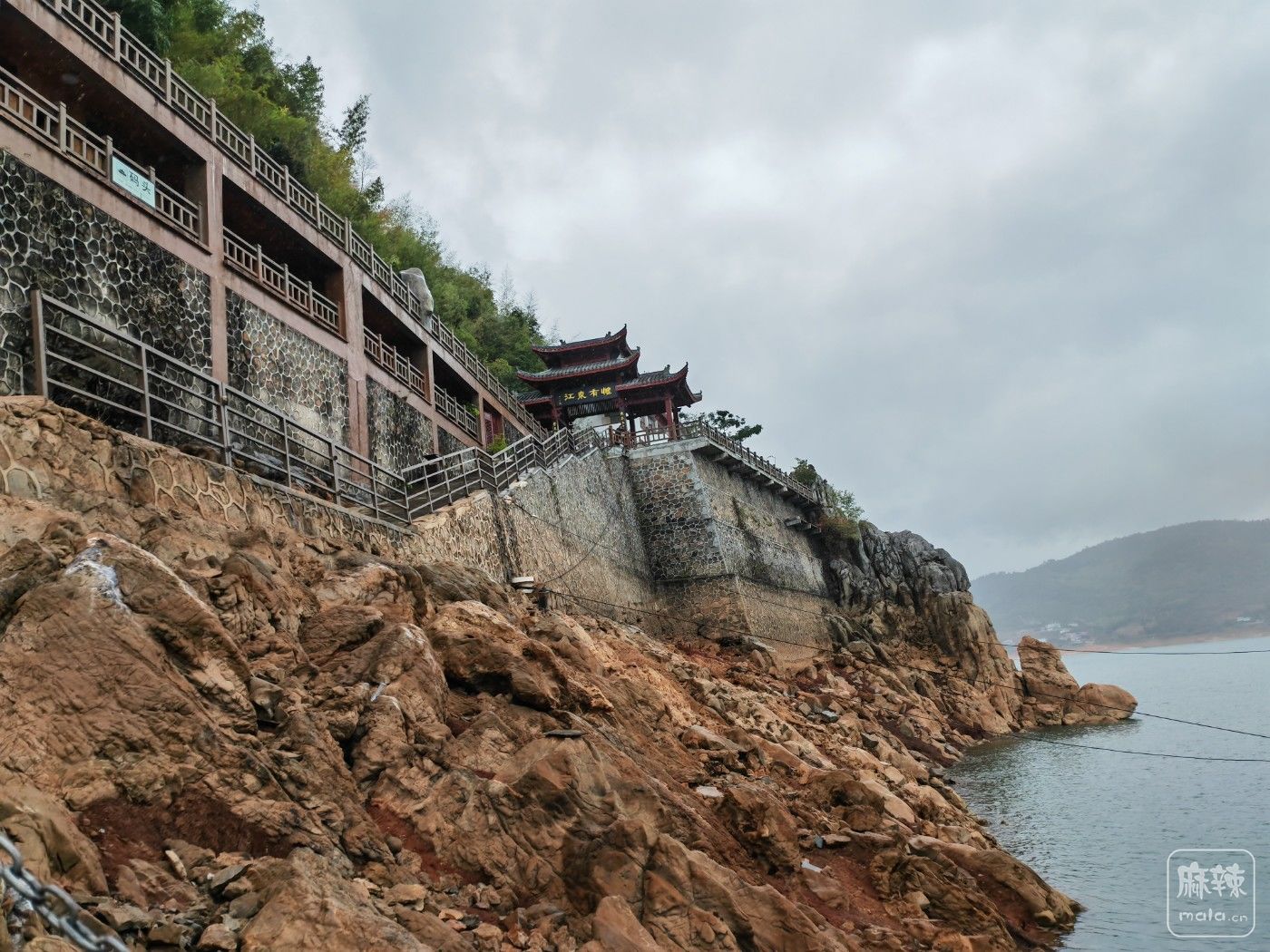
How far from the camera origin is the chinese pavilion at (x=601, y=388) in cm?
3769

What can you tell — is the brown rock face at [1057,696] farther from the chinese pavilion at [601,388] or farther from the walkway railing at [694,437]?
the chinese pavilion at [601,388]

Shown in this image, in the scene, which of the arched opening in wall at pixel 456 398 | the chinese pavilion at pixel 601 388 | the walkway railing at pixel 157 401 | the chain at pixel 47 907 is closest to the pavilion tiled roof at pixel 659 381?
the chinese pavilion at pixel 601 388

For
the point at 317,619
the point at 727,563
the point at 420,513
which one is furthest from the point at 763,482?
the point at 317,619

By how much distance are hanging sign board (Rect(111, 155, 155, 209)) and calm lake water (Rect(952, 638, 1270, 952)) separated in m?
17.0

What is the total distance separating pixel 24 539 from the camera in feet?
21.5

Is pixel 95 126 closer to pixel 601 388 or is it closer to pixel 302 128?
pixel 302 128

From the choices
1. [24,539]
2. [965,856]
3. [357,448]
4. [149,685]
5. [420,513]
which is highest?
[357,448]

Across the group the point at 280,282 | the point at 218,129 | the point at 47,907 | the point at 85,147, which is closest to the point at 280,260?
the point at 280,282

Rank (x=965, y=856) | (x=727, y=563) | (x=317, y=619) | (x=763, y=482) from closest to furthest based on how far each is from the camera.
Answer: (x=317, y=619) → (x=965, y=856) → (x=727, y=563) → (x=763, y=482)

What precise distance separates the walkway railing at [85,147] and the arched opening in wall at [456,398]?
1008cm

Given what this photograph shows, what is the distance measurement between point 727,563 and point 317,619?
23.1 metres

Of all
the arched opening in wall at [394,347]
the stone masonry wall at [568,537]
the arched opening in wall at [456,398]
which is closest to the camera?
the stone masonry wall at [568,537]

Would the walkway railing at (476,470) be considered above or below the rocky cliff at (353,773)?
above

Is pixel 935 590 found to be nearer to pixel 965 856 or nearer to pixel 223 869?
pixel 965 856
